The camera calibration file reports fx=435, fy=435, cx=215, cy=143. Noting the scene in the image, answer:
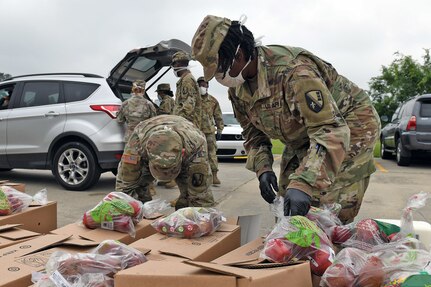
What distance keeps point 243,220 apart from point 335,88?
0.77m

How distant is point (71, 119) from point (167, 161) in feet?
11.5

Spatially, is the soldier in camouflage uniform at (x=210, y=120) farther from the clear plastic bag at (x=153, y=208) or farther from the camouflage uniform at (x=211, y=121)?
the clear plastic bag at (x=153, y=208)

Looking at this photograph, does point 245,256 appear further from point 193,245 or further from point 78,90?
point 78,90

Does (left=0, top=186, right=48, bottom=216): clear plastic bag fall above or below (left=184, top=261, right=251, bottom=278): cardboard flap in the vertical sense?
below

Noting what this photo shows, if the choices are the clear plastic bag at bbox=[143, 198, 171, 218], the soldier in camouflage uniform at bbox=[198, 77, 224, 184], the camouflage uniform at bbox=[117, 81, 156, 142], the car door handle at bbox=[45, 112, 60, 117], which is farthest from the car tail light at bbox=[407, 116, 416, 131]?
the clear plastic bag at bbox=[143, 198, 171, 218]

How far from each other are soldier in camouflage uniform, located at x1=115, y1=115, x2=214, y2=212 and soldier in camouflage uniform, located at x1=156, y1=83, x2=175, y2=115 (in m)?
3.62

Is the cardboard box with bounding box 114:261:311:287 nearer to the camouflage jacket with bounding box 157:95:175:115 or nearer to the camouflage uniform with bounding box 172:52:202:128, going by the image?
the camouflage uniform with bounding box 172:52:202:128

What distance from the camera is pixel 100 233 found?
185 centimetres

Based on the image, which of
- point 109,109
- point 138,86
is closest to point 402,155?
point 138,86

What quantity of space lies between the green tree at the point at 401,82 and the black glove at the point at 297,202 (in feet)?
76.0

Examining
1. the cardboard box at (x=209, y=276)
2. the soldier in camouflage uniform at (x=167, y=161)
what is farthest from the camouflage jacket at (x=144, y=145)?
the cardboard box at (x=209, y=276)

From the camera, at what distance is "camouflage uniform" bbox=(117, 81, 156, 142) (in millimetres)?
5340

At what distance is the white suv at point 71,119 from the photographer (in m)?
5.52

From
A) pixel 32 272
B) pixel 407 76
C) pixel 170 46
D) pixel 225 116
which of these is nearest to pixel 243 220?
pixel 32 272
